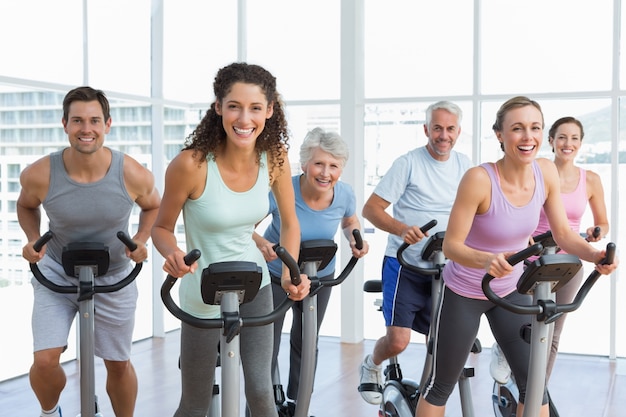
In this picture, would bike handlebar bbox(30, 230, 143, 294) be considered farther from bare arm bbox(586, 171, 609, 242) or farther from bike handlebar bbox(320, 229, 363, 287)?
bare arm bbox(586, 171, 609, 242)

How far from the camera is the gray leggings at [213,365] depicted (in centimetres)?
282

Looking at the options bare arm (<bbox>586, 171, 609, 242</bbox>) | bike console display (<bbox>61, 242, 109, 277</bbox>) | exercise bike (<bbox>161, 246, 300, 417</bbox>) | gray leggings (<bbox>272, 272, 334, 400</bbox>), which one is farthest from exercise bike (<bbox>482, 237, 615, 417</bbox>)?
bare arm (<bbox>586, 171, 609, 242</bbox>)

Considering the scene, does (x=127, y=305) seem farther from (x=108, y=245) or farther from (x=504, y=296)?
(x=504, y=296)

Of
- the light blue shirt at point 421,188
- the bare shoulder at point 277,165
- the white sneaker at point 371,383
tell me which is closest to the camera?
the bare shoulder at point 277,165

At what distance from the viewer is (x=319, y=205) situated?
3.87 meters

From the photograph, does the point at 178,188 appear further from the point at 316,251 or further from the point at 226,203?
the point at 316,251

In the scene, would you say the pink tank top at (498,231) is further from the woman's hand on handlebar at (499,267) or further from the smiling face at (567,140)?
the smiling face at (567,140)

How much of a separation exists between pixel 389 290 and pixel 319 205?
650 mm

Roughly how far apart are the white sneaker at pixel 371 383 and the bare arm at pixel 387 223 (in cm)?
79

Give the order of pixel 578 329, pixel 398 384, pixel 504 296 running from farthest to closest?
pixel 578 329 → pixel 398 384 → pixel 504 296

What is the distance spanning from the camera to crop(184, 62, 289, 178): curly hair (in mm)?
2730

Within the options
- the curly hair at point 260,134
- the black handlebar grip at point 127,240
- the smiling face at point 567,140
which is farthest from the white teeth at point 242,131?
the smiling face at point 567,140

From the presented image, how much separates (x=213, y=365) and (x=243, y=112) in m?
0.89

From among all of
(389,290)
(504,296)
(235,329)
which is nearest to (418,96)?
(389,290)
